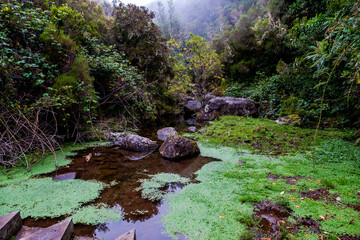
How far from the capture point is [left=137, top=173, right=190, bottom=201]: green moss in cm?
300

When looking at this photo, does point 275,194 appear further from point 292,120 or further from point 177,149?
point 292,120

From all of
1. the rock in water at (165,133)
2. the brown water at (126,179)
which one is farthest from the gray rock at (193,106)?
the brown water at (126,179)

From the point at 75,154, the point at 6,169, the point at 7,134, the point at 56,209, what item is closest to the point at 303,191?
the point at 56,209

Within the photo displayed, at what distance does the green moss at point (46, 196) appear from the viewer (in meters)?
2.48

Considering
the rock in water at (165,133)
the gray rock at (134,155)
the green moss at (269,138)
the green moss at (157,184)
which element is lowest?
the green moss at (269,138)

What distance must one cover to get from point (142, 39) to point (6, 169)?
7900 mm

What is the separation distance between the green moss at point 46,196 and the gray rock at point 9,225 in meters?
0.49

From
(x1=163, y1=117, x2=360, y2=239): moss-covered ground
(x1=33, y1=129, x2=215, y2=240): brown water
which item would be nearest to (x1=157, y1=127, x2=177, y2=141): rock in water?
(x1=33, y1=129, x2=215, y2=240): brown water

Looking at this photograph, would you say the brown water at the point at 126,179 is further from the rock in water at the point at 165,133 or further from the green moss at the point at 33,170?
the rock in water at the point at 165,133

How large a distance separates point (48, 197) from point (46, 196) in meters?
0.05

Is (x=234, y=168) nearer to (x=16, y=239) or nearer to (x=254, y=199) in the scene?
(x=254, y=199)

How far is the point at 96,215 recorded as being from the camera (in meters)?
2.45

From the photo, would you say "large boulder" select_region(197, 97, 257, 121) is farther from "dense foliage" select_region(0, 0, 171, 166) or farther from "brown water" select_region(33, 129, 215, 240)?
"brown water" select_region(33, 129, 215, 240)

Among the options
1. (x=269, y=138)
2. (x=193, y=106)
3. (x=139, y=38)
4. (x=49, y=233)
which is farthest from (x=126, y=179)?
(x=193, y=106)
